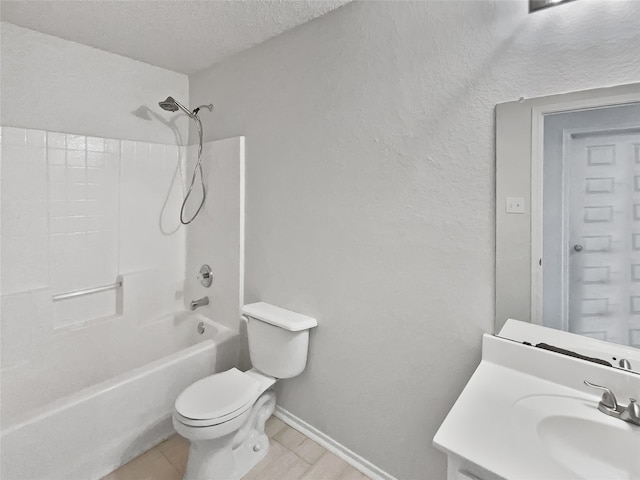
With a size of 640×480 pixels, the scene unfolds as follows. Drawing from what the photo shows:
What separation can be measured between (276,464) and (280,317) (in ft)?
2.53

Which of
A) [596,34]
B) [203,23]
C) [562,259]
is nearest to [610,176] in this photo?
[562,259]

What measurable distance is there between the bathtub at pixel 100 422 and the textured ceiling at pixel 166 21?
1.93m

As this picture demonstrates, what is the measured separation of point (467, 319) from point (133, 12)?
2.28 meters

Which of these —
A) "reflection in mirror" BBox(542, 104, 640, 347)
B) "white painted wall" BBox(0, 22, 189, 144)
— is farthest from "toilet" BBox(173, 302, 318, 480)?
"white painted wall" BBox(0, 22, 189, 144)

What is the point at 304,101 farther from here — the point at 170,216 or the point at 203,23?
the point at 170,216

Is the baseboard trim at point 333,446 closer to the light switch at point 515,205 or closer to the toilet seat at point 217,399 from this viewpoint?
the toilet seat at point 217,399

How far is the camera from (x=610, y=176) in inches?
40.5

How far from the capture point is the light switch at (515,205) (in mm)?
1211

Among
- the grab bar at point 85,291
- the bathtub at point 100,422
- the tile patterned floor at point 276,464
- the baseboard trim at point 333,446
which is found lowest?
the tile patterned floor at point 276,464

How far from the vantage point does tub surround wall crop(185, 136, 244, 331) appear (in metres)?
2.26

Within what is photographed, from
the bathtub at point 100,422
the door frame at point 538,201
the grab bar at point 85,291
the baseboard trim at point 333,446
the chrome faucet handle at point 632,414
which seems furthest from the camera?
the grab bar at point 85,291

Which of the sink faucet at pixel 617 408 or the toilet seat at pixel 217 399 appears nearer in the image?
the sink faucet at pixel 617 408

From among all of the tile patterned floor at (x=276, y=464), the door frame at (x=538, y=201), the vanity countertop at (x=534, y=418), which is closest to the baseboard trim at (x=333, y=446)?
the tile patterned floor at (x=276, y=464)

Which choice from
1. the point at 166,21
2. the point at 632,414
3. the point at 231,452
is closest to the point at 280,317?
the point at 231,452
